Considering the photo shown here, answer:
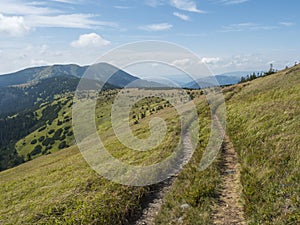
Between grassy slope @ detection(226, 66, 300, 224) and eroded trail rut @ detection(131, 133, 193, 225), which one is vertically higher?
grassy slope @ detection(226, 66, 300, 224)

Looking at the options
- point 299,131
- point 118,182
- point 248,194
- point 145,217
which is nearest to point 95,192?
point 118,182

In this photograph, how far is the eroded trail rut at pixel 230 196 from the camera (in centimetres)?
1231

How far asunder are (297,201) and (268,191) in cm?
167

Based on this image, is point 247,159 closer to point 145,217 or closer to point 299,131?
point 299,131

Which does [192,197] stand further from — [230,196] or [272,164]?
[272,164]

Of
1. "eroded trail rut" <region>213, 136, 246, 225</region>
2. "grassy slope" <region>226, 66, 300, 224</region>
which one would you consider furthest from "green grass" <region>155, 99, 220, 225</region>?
"grassy slope" <region>226, 66, 300, 224</region>

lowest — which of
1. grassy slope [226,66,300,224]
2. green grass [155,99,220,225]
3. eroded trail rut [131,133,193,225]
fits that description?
eroded trail rut [131,133,193,225]

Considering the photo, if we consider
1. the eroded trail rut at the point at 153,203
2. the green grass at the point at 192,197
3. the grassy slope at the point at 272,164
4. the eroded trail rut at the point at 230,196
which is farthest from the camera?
the eroded trail rut at the point at 153,203

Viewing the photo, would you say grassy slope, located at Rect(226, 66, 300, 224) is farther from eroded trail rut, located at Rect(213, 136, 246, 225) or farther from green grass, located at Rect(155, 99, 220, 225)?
green grass, located at Rect(155, 99, 220, 225)

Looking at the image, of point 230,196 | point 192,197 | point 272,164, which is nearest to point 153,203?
point 192,197

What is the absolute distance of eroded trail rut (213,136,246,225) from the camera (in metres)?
12.3

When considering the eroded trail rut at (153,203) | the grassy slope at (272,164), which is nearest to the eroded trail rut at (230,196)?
the grassy slope at (272,164)

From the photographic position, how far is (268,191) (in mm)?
12781

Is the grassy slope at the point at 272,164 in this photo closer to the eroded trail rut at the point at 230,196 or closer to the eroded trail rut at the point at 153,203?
the eroded trail rut at the point at 230,196
